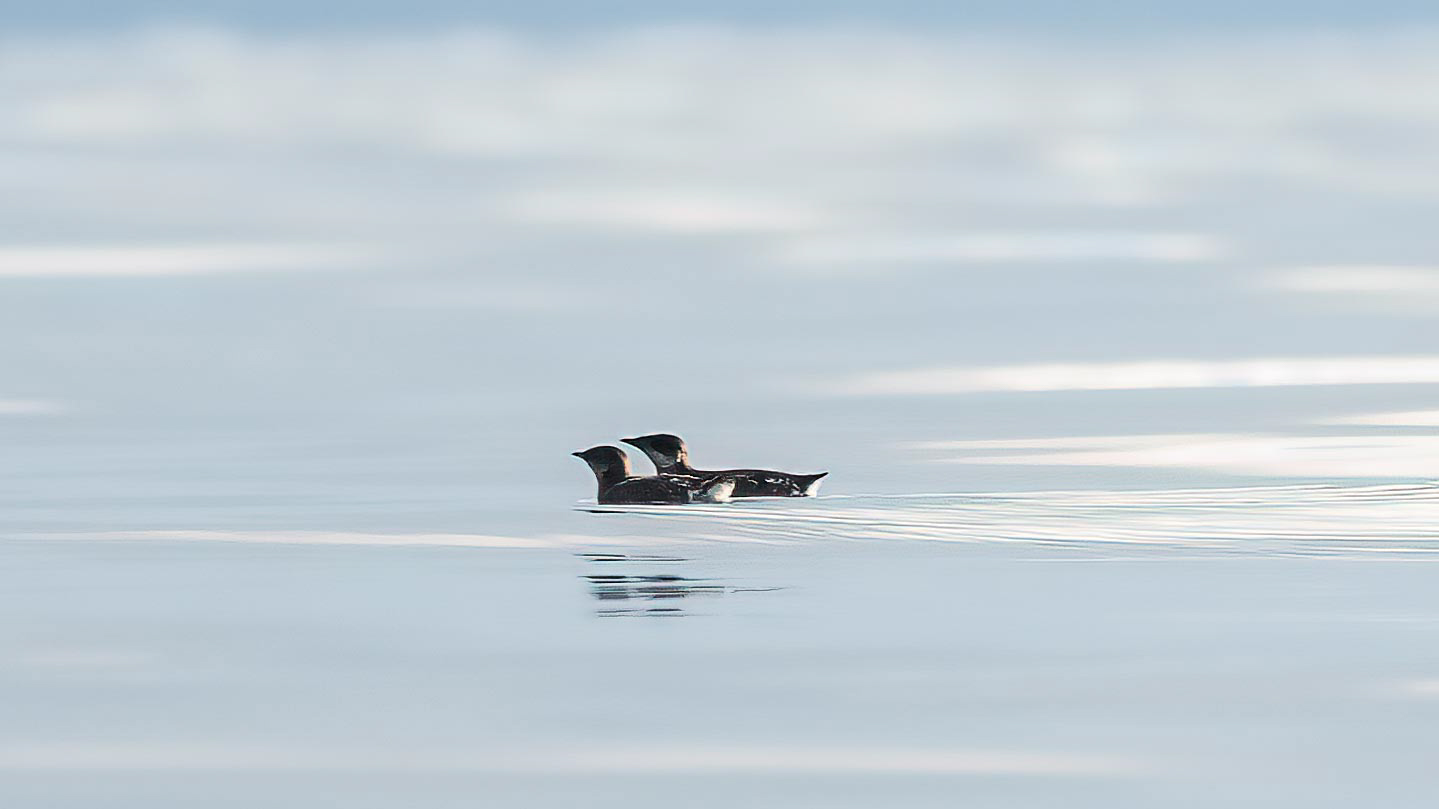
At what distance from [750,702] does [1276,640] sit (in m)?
2.56

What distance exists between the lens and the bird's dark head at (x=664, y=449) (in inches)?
885

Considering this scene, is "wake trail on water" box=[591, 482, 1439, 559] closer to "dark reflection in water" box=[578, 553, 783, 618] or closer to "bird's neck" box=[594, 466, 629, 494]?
"bird's neck" box=[594, 466, 629, 494]

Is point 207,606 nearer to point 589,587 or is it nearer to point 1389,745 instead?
point 589,587

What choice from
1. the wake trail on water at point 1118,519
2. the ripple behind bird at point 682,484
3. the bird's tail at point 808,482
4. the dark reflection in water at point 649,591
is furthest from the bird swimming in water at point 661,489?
the dark reflection in water at point 649,591

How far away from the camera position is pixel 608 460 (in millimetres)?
21531

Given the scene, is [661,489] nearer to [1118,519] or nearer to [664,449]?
[664,449]

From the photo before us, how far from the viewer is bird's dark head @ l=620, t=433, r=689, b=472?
885 inches

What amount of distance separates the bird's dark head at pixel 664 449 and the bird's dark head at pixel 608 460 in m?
0.87

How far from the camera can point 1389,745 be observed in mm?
7812

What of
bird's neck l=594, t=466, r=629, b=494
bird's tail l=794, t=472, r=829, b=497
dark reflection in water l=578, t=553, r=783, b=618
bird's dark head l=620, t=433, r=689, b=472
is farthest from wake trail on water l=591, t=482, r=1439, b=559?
dark reflection in water l=578, t=553, r=783, b=618

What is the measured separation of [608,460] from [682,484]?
2.72ft

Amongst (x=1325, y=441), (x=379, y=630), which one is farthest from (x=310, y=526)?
(x=1325, y=441)

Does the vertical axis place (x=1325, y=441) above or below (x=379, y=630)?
above

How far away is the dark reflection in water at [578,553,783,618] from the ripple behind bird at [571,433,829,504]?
23.6 feet
